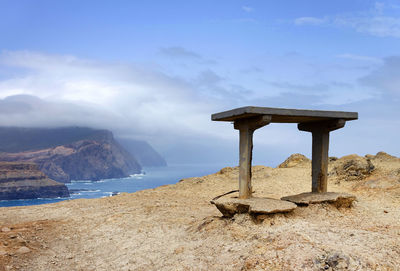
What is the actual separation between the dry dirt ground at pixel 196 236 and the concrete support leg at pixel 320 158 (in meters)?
1.30

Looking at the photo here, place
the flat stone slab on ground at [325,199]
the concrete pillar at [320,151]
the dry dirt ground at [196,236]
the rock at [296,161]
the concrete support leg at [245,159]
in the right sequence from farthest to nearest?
1. the rock at [296,161]
2. the concrete pillar at [320,151]
3. the concrete support leg at [245,159]
4. the flat stone slab on ground at [325,199]
5. the dry dirt ground at [196,236]

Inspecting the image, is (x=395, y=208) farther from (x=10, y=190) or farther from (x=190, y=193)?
(x=10, y=190)

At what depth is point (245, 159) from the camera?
9.21m

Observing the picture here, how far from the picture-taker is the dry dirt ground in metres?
5.50

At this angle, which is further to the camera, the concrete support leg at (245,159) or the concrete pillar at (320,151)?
the concrete pillar at (320,151)

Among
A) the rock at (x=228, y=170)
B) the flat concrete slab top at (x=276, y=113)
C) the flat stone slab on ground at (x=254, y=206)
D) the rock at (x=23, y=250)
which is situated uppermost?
the flat concrete slab top at (x=276, y=113)

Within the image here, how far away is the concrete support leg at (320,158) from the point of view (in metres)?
10.4

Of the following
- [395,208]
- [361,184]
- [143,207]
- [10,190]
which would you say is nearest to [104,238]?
[143,207]

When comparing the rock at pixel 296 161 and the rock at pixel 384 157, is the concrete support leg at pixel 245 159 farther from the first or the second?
the rock at pixel 384 157

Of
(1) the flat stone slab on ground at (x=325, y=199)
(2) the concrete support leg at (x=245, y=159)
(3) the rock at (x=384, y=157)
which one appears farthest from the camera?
(3) the rock at (x=384, y=157)

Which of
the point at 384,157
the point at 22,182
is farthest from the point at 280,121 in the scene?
the point at 22,182

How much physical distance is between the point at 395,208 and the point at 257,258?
716cm

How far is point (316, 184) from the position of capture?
10656mm

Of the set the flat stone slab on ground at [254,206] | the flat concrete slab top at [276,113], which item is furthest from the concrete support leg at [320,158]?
the flat stone slab on ground at [254,206]
